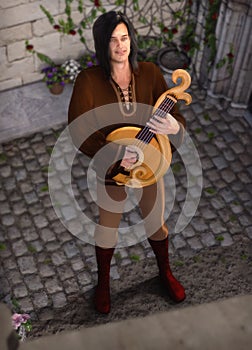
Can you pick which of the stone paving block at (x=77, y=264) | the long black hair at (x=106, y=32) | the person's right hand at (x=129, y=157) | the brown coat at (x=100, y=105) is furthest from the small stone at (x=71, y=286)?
the long black hair at (x=106, y=32)

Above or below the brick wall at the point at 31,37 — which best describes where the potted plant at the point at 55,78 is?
below

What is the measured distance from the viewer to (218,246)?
577 centimetres

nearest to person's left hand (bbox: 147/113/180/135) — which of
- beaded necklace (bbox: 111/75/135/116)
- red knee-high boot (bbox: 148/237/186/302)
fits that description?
beaded necklace (bbox: 111/75/135/116)

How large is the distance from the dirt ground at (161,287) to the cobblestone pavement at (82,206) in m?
0.10

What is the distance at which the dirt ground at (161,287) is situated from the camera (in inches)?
204

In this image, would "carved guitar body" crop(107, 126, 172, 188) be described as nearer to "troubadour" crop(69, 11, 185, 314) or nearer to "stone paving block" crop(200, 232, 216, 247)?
"troubadour" crop(69, 11, 185, 314)

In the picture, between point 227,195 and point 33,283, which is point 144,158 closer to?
point 33,283

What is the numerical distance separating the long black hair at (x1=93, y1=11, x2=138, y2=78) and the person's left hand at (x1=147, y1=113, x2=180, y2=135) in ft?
1.48

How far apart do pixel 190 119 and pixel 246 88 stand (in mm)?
759

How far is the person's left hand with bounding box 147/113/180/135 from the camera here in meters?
3.91

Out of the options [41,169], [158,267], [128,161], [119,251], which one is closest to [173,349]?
[128,161]

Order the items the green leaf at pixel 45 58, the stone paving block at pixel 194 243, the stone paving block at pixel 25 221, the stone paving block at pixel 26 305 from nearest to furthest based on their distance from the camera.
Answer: the stone paving block at pixel 26 305 → the stone paving block at pixel 194 243 → the stone paving block at pixel 25 221 → the green leaf at pixel 45 58

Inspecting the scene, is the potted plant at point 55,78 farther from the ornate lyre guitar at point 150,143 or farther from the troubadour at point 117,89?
the ornate lyre guitar at point 150,143

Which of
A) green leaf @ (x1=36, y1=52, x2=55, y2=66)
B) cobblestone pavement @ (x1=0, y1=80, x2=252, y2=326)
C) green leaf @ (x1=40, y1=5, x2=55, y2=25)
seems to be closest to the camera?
cobblestone pavement @ (x1=0, y1=80, x2=252, y2=326)
